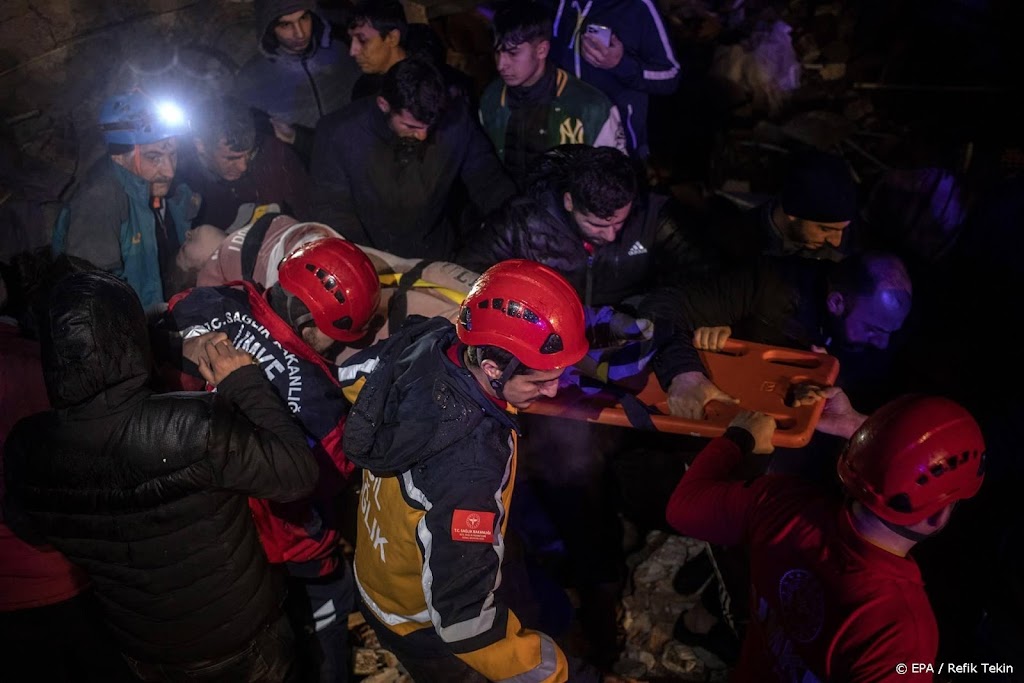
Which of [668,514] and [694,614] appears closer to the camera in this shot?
[668,514]

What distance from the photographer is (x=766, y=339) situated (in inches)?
174

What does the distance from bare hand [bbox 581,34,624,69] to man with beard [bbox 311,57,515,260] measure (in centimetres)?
122

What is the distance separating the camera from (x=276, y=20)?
5.34m

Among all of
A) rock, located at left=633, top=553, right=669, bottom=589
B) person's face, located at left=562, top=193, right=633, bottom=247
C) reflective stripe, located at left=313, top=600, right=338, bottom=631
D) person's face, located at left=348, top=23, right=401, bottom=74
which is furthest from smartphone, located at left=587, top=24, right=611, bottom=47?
reflective stripe, located at left=313, top=600, right=338, bottom=631

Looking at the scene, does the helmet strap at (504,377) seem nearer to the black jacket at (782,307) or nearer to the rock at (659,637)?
the black jacket at (782,307)

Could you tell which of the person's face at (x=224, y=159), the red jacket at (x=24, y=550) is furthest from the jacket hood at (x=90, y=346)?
the person's face at (x=224, y=159)

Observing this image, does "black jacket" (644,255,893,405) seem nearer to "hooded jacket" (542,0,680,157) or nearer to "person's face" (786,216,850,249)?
"person's face" (786,216,850,249)

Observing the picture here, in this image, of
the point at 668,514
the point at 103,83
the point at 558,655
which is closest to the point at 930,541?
the point at 668,514

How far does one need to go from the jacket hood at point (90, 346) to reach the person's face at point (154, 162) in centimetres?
249

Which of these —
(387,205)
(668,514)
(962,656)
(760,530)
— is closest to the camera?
(760,530)

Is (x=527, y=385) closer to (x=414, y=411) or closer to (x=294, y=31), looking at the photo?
(x=414, y=411)

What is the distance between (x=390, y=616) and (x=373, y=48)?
442 centimetres

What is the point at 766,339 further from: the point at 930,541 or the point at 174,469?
the point at 174,469

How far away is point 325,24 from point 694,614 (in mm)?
5475
